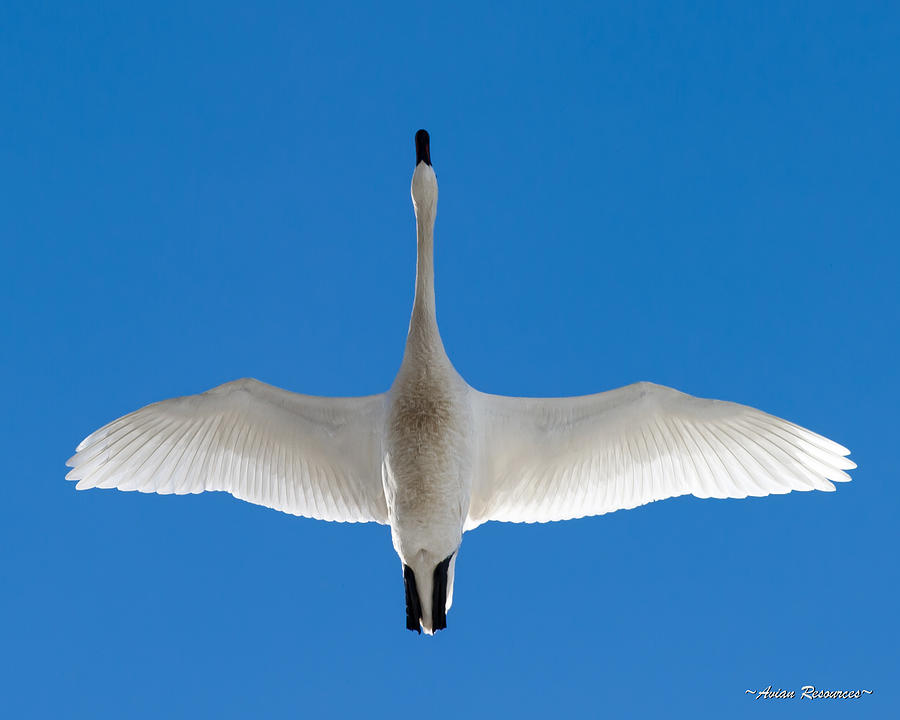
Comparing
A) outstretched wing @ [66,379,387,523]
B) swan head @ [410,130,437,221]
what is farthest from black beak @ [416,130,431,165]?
outstretched wing @ [66,379,387,523]

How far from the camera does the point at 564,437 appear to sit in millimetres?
6184

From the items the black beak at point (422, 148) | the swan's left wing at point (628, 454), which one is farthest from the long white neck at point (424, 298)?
the swan's left wing at point (628, 454)

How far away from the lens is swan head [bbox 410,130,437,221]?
6.03m

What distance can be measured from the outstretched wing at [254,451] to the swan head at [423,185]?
50.8 inches

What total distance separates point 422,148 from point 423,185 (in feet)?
0.90

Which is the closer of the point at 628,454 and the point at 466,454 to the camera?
the point at 466,454

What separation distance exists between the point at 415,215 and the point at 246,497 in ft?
7.43

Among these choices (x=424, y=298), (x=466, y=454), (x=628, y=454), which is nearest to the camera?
(x=466, y=454)

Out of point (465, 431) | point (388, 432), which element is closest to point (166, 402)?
point (388, 432)

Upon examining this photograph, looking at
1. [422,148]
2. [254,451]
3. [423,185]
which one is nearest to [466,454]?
[254,451]

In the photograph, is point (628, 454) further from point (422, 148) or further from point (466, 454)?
point (422, 148)

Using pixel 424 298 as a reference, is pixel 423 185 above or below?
above

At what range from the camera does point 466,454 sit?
5656mm

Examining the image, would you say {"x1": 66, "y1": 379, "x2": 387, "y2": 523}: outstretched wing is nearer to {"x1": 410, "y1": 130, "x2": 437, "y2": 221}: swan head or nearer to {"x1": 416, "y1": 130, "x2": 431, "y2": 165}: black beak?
{"x1": 410, "y1": 130, "x2": 437, "y2": 221}: swan head
